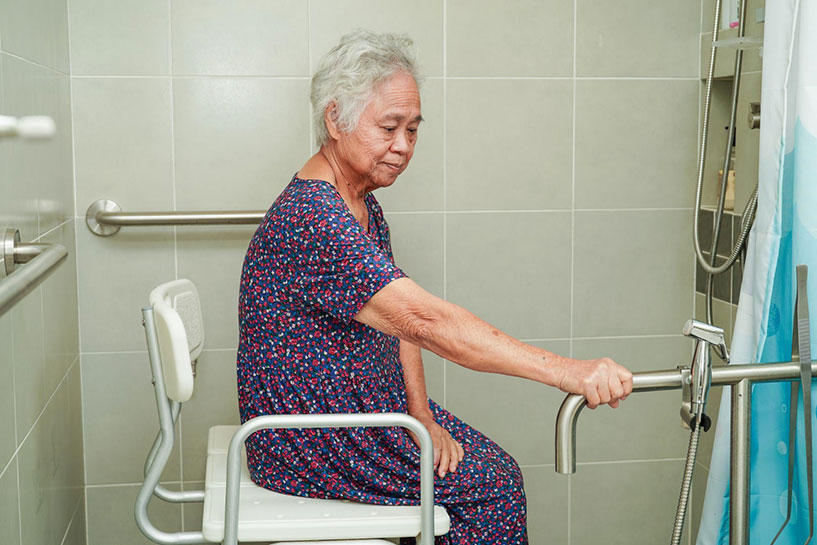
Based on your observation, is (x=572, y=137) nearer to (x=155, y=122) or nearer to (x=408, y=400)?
(x=408, y=400)

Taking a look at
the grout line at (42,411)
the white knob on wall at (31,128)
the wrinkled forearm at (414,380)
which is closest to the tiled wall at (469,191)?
the grout line at (42,411)

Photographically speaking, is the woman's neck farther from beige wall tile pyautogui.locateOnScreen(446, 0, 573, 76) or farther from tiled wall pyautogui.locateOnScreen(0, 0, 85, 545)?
beige wall tile pyautogui.locateOnScreen(446, 0, 573, 76)

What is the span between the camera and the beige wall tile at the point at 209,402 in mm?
2304

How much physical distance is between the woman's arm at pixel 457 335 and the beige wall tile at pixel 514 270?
87cm

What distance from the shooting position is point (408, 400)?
1874mm

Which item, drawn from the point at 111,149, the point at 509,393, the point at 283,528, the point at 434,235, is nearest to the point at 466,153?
the point at 434,235

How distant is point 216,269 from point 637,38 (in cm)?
121

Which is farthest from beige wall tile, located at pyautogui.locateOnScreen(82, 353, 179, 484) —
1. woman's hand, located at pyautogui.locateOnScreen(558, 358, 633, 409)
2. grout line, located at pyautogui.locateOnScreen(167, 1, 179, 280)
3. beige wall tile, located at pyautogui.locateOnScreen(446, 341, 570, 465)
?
woman's hand, located at pyautogui.locateOnScreen(558, 358, 633, 409)

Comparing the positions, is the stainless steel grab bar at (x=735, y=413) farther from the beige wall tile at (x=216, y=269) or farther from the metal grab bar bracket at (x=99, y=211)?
the metal grab bar bracket at (x=99, y=211)

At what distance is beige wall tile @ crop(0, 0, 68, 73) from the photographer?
156 cm

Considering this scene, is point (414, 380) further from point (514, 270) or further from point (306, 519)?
point (514, 270)

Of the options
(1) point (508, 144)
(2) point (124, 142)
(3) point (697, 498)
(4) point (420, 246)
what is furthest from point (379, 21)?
(3) point (697, 498)

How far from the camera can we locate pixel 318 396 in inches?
64.7

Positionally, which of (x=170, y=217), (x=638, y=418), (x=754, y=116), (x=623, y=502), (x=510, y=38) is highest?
(x=510, y=38)
